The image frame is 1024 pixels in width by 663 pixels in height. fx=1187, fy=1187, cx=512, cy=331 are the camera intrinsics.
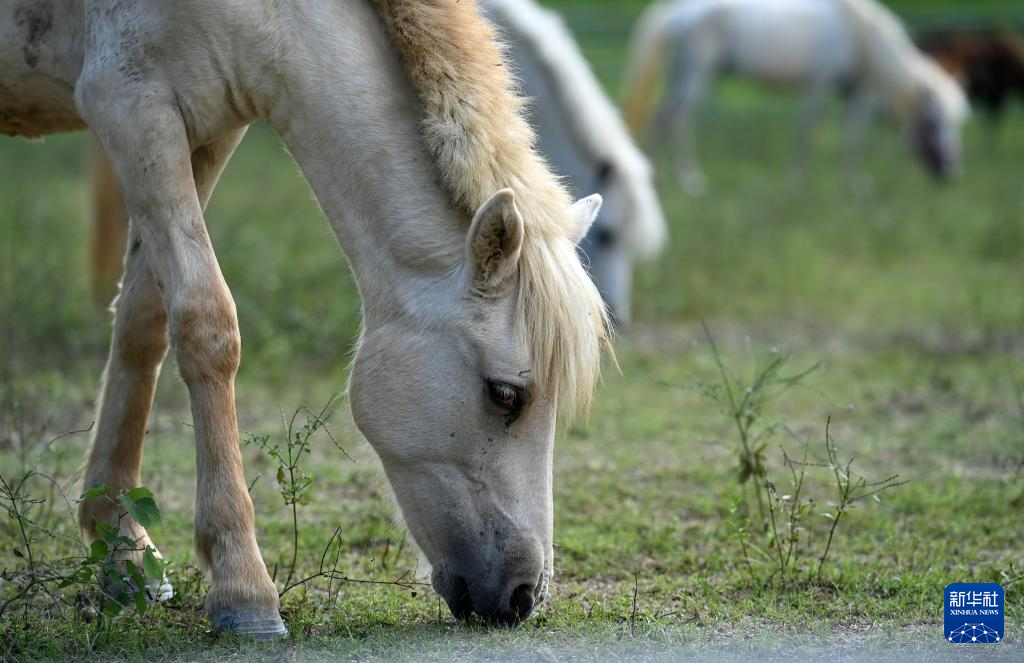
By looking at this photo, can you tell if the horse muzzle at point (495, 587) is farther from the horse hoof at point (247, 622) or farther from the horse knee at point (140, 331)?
the horse knee at point (140, 331)

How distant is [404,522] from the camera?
9.67 feet

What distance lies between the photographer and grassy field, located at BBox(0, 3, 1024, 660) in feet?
9.84

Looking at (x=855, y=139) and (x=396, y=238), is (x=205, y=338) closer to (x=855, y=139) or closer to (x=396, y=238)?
→ (x=396, y=238)

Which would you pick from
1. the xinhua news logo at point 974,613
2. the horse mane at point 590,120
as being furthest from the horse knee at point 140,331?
the horse mane at point 590,120

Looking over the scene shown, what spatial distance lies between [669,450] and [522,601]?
7.39 ft

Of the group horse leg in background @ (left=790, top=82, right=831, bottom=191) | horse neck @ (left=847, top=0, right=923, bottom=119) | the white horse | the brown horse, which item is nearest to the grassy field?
the white horse

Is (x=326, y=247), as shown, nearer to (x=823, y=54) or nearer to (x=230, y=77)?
(x=230, y=77)

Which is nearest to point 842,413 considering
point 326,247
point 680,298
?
point 680,298

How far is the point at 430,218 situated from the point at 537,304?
1.20ft

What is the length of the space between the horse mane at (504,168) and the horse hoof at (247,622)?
856 mm

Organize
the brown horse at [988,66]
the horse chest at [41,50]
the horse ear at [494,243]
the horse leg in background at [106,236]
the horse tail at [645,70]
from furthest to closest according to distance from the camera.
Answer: the brown horse at [988,66], the horse tail at [645,70], the horse leg in background at [106,236], the horse chest at [41,50], the horse ear at [494,243]

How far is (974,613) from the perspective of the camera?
3.03 meters

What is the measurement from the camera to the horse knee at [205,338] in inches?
113

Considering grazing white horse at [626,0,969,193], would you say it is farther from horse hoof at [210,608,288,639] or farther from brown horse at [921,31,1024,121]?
horse hoof at [210,608,288,639]
